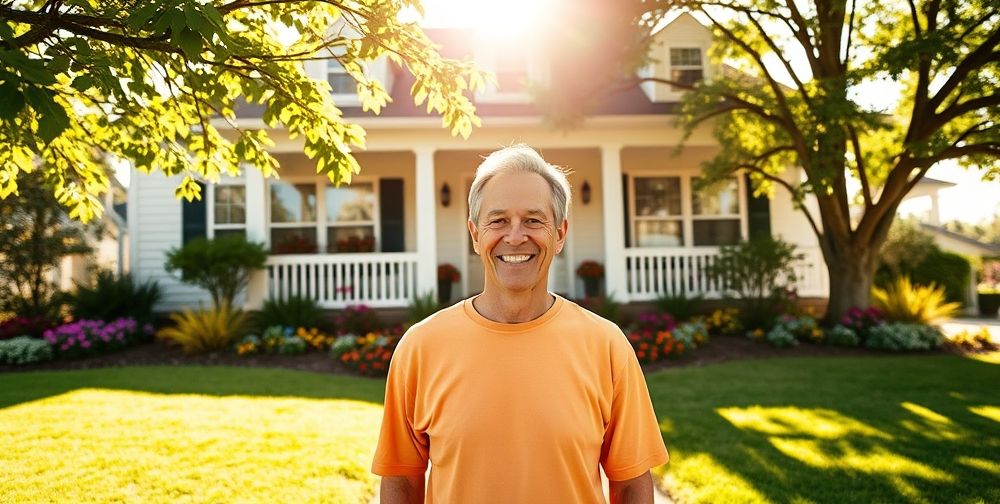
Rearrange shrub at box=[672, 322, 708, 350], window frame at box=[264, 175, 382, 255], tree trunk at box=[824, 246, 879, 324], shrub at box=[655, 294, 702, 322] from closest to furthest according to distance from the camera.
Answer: shrub at box=[672, 322, 708, 350] → tree trunk at box=[824, 246, 879, 324] → shrub at box=[655, 294, 702, 322] → window frame at box=[264, 175, 382, 255]

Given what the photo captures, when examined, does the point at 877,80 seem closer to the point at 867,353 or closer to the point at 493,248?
the point at 867,353

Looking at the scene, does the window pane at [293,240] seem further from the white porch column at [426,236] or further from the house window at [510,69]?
the house window at [510,69]

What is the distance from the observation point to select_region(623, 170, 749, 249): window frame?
1191 centimetres

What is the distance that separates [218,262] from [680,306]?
806 cm

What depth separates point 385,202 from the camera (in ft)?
38.7

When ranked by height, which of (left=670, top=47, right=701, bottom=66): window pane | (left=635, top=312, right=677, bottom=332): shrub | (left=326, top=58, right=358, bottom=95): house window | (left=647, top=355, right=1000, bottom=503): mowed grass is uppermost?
(left=670, top=47, right=701, bottom=66): window pane

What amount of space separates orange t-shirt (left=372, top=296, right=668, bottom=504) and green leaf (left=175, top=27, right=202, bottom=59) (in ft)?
3.81

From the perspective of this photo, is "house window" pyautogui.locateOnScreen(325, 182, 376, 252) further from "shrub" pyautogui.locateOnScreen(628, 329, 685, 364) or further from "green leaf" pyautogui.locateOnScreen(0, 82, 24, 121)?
"green leaf" pyautogui.locateOnScreen(0, 82, 24, 121)

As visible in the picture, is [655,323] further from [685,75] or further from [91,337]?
[91,337]

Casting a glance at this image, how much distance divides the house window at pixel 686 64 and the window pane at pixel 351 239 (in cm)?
718

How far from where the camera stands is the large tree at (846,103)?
7.46 metres

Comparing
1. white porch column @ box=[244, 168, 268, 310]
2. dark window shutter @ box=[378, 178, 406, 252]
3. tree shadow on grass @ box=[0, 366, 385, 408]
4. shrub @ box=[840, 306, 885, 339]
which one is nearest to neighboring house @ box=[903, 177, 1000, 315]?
shrub @ box=[840, 306, 885, 339]

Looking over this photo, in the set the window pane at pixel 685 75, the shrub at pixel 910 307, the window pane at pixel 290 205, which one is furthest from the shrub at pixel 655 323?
the window pane at pixel 290 205

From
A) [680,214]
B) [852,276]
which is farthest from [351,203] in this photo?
[852,276]
